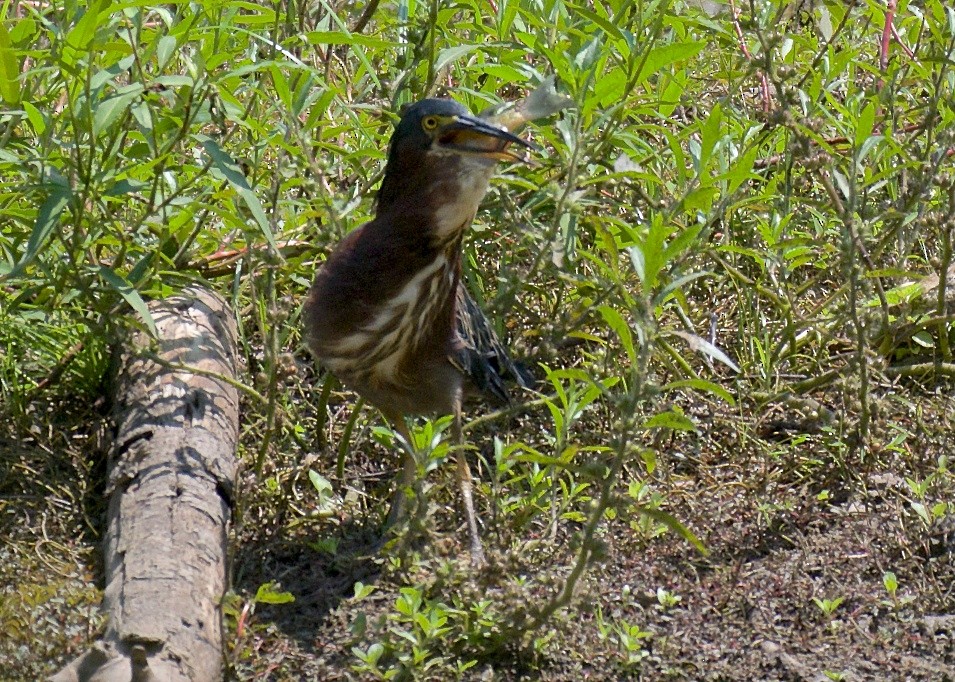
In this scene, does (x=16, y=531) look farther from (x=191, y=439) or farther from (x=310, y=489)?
(x=310, y=489)

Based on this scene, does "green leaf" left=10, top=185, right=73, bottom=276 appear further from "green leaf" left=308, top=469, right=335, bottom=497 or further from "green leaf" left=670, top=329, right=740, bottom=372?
"green leaf" left=670, top=329, right=740, bottom=372

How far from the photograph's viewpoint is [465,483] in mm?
4312

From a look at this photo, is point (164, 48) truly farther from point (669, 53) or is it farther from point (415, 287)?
point (669, 53)

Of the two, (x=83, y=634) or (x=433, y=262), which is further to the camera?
(x=433, y=262)

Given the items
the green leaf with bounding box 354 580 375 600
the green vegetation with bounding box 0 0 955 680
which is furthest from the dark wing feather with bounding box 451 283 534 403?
the green leaf with bounding box 354 580 375 600

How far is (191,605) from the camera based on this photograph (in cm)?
357

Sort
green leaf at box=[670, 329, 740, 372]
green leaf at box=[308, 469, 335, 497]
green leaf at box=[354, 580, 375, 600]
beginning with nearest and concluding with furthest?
green leaf at box=[670, 329, 740, 372] < green leaf at box=[354, 580, 375, 600] < green leaf at box=[308, 469, 335, 497]

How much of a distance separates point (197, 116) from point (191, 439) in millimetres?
952

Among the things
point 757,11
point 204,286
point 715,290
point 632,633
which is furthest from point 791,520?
point 204,286

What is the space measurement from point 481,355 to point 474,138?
2.66ft

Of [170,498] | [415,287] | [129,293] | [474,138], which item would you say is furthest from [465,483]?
[129,293]

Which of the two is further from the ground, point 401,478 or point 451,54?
point 451,54

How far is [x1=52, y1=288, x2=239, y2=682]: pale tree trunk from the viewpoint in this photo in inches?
133

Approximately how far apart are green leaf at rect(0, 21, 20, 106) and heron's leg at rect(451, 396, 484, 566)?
4.96ft
